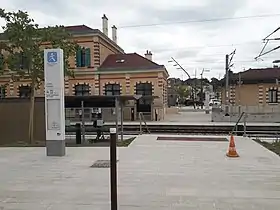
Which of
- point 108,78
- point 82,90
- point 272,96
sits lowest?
point 272,96

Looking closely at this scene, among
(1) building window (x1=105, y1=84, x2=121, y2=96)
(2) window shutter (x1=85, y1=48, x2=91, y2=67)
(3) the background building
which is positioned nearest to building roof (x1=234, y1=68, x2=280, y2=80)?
(3) the background building

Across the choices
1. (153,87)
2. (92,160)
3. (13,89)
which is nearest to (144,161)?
(92,160)

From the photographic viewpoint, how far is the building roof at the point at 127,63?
128 feet

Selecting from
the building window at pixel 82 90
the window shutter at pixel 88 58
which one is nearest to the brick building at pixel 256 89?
the building window at pixel 82 90

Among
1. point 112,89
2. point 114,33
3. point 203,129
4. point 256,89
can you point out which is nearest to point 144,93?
point 112,89

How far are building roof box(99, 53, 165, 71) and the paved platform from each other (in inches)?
1010

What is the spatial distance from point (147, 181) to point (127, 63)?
107ft

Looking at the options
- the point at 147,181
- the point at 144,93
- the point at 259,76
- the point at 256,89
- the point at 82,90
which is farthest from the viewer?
the point at 259,76

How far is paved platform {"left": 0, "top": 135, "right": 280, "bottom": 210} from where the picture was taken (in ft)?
22.2

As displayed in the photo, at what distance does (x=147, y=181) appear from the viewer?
338 inches

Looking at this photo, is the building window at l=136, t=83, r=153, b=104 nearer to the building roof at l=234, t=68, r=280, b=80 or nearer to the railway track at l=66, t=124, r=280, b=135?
the railway track at l=66, t=124, r=280, b=135

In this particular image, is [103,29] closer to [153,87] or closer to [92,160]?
[153,87]

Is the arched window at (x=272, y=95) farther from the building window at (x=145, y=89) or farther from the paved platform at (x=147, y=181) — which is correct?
the paved platform at (x=147, y=181)

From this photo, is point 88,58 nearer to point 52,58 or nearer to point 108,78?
point 108,78
